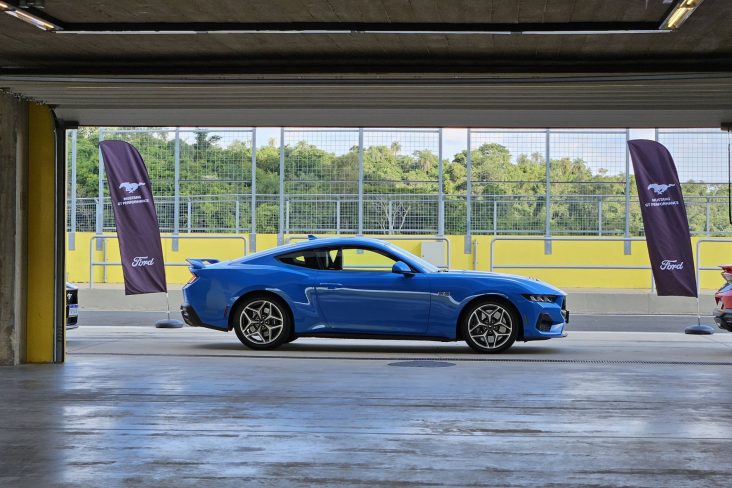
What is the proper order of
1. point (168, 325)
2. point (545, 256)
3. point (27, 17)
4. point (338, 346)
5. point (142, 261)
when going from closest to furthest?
1. point (27, 17)
2. point (338, 346)
3. point (142, 261)
4. point (168, 325)
5. point (545, 256)

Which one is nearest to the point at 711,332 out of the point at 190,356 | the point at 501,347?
the point at 501,347

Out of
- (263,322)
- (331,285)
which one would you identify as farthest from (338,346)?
(331,285)

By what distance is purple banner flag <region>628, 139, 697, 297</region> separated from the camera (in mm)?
14852

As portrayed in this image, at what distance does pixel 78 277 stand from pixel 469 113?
1590cm

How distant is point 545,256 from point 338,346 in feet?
34.1

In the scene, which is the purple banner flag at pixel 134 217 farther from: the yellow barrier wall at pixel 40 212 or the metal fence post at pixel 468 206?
the metal fence post at pixel 468 206

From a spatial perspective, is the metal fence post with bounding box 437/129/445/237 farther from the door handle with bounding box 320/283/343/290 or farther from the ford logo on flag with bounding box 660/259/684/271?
the door handle with bounding box 320/283/343/290

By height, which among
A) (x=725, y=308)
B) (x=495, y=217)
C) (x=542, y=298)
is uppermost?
(x=495, y=217)

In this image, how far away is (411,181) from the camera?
2339 cm

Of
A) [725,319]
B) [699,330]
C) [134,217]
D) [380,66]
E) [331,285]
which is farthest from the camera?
[699,330]

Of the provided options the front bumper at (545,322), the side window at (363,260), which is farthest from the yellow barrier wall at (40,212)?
the front bumper at (545,322)

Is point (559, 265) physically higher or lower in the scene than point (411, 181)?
lower

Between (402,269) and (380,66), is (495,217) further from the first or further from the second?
(380,66)

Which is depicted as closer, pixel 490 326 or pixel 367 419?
pixel 367 419
